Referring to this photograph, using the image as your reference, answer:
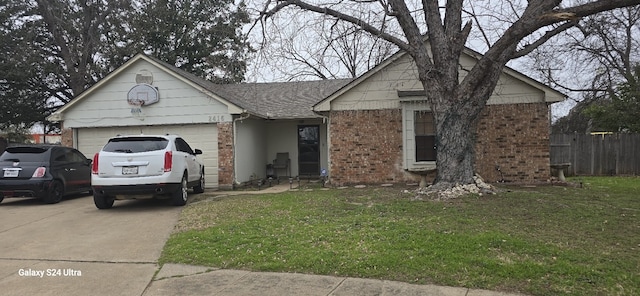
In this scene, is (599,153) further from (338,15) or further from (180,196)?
(180,196)

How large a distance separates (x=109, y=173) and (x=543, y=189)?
1052 centimetres

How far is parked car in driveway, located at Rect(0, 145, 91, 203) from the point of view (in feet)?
35.3

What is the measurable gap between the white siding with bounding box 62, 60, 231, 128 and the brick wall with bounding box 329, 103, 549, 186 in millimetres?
3865

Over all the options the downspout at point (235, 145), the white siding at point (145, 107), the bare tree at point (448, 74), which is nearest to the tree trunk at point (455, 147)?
the bare tree at point (448, 74)

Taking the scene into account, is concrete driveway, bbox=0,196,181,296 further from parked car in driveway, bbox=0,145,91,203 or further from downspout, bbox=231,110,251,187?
downspout, bbox=231,110,251,187

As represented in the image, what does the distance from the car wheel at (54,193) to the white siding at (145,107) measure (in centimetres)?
355

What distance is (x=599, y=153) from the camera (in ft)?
59.1

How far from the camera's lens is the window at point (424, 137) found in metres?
13.4

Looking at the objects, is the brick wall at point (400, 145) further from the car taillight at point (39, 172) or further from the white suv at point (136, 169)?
the car taillight at point (39, 172)

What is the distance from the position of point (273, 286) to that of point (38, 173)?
9.21 m

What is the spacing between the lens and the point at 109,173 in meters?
9.23

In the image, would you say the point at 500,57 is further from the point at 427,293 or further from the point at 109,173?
the point at 109,173

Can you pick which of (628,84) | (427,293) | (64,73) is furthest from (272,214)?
(64,73)

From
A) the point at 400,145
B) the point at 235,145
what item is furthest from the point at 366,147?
the point at 235,145
